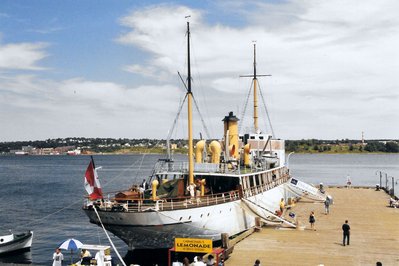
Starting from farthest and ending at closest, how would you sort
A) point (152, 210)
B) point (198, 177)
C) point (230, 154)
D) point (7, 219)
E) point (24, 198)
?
1. point (24, 198)
2. point (7, 219)
3. point (230, 154)
4. point (198, 177)
5. point (152, 210)

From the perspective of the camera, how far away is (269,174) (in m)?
44.9

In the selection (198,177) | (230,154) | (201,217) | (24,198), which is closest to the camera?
(201,217)

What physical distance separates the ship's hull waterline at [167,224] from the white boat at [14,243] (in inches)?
500

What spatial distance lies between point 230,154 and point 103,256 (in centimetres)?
1779

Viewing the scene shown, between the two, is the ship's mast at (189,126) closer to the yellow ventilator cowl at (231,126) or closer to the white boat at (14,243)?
the yellow ventilator cowl at (231,126)

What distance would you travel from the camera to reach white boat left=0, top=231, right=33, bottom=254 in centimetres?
3875

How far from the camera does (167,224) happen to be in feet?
94.0

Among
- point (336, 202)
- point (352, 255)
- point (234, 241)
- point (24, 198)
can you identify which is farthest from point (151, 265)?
point (24, 198)

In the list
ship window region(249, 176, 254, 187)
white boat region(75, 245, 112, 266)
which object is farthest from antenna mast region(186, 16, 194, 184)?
white boat region(75, 245, 112, 266)

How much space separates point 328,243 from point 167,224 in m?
10.4

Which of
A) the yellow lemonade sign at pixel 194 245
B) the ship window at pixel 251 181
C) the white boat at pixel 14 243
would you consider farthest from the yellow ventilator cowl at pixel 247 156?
the yellow lemonade sign at pixel 194 245

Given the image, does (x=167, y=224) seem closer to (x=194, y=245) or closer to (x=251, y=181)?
(x=194, y=245)

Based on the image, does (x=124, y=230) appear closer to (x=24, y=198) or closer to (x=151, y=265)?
(x=151, y=265)

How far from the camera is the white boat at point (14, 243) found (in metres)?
38.8
